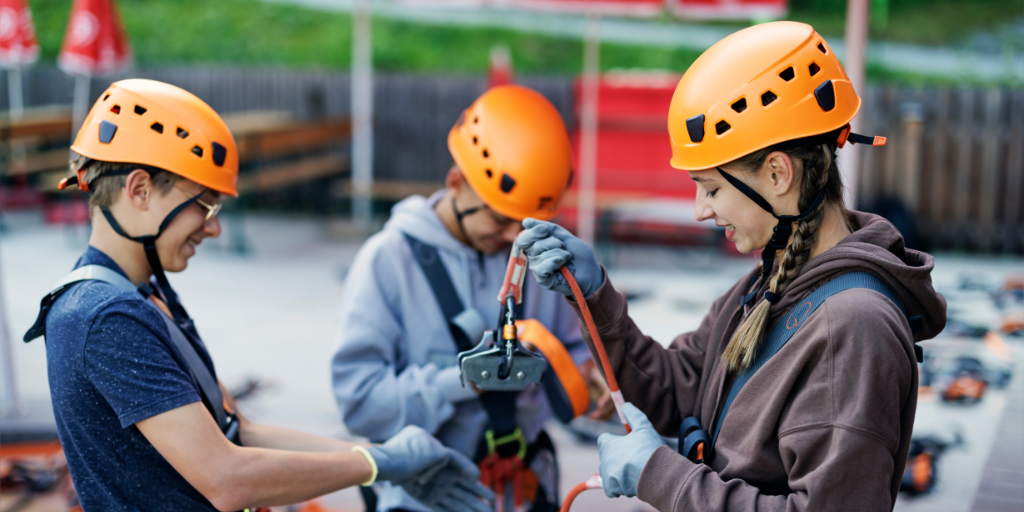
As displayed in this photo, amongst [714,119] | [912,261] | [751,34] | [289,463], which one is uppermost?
[751,34]

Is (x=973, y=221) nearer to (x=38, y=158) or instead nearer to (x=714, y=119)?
(x=714, y=119)

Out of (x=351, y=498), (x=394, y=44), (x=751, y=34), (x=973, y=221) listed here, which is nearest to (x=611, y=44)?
(x=394, y=44)

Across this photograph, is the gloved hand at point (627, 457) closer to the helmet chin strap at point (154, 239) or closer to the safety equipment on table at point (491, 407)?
the safety equipment on table at point (491, 407)

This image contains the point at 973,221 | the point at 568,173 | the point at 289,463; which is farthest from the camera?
the point at 973,221

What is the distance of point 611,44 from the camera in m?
21.9

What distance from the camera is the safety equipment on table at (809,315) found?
164cm

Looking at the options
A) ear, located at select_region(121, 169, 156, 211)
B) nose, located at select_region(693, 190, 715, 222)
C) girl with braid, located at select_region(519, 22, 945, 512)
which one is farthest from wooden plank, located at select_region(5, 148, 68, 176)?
nose, located at select_region(693, 190, 715, 222)

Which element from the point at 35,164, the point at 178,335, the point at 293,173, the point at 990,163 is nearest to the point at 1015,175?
the point at 990,163

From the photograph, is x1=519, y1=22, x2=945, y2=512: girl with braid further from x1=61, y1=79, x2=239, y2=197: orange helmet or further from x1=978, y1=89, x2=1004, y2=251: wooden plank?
x1=978, y1=89, x2=1004, y2=251: wooden plank

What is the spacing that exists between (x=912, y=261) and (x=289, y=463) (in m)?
1.50

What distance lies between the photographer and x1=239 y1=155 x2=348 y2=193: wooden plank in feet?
34.3

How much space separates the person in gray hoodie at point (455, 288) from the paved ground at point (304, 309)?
175cm

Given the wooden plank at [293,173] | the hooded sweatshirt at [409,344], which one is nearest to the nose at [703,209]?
the hooded sweatshirt at [409,344]

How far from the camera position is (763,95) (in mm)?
1726
